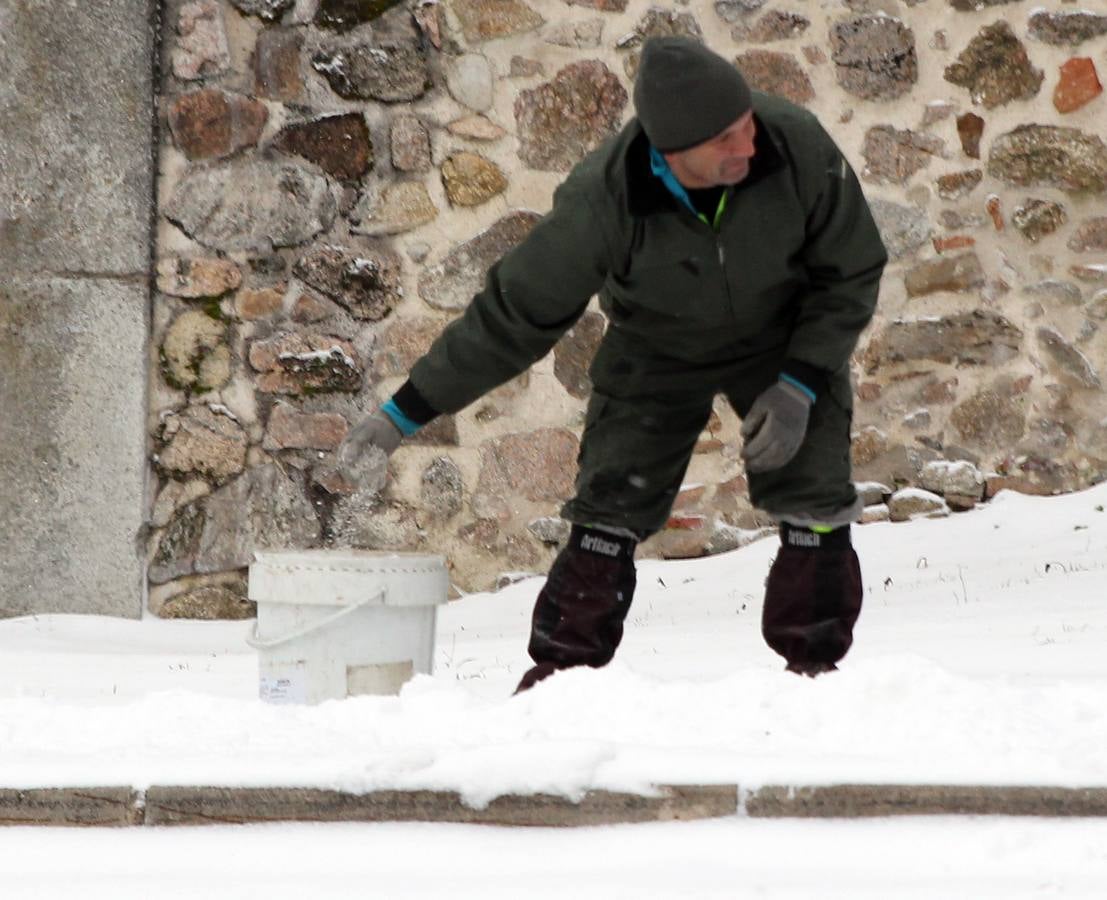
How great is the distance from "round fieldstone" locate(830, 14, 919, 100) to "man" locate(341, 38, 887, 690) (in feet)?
6.69

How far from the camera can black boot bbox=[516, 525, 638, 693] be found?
2678 mm

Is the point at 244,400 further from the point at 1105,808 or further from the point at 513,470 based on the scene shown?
the point at 1105,808

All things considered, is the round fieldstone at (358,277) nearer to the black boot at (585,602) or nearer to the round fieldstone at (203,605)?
the round fieldstone at (203,605)

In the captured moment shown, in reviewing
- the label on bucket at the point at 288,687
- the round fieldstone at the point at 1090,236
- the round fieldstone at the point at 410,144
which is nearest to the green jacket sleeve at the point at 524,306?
the label on bucket at the point at 288,687

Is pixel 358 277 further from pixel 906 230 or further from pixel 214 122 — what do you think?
pixel 906 230

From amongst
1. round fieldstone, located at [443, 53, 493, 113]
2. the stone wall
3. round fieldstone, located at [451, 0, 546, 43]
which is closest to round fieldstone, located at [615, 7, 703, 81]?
the stone wall

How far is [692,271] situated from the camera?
7.97ft

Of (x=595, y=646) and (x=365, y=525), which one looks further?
(x=365, y=525)

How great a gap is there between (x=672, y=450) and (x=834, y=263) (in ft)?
1.50

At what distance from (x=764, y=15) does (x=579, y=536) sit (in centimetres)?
228

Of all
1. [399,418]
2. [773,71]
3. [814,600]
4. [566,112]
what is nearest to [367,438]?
[399,418]

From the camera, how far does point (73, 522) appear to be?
442 centimetres

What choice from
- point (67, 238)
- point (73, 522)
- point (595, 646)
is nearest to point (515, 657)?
point (595, 646)

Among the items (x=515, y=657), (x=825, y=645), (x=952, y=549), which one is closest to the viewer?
(x=825, y=645)
